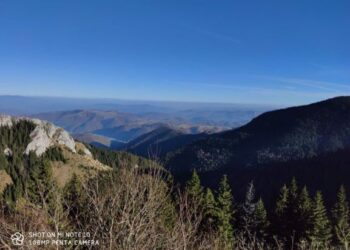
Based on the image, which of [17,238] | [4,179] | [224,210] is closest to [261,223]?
[224,210]

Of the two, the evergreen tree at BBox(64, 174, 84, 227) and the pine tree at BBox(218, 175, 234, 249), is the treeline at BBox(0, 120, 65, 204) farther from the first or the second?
the pine tree at BBox(218, 175, 234, 249)

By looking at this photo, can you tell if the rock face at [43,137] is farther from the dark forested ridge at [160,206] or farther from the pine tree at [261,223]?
the pine tree at [261,223]

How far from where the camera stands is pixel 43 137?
151 metres

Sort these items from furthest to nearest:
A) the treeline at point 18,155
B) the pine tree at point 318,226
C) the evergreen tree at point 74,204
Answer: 1. the treeline at point 18,155
2. the pine tree at point 318,226
3. the evergreen tree at point 74,204

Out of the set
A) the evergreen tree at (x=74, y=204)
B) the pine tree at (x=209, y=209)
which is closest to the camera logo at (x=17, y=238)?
the evergreen tree at (x=74, y=204)

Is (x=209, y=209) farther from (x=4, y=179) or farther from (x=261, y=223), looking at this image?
(x=4, y=179)

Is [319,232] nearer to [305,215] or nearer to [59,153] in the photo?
[305,215]

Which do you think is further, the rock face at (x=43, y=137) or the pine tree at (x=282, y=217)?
the rock face at (x=43, y=137)

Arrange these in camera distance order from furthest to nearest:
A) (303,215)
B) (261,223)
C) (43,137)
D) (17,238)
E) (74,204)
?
(43,137) → (261,223) → (303,215) → (74,204) → (17,238)

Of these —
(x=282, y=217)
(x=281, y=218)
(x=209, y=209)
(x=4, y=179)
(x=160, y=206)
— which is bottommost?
(x=4, y=179)

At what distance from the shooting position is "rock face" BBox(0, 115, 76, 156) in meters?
145

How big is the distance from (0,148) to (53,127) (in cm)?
3777

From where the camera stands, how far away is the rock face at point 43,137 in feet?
477

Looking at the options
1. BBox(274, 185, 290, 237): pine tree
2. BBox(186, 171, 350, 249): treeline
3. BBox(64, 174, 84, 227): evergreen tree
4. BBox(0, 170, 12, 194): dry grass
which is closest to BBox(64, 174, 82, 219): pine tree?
BBox(64, 174, 84, 227): evergreen tree
